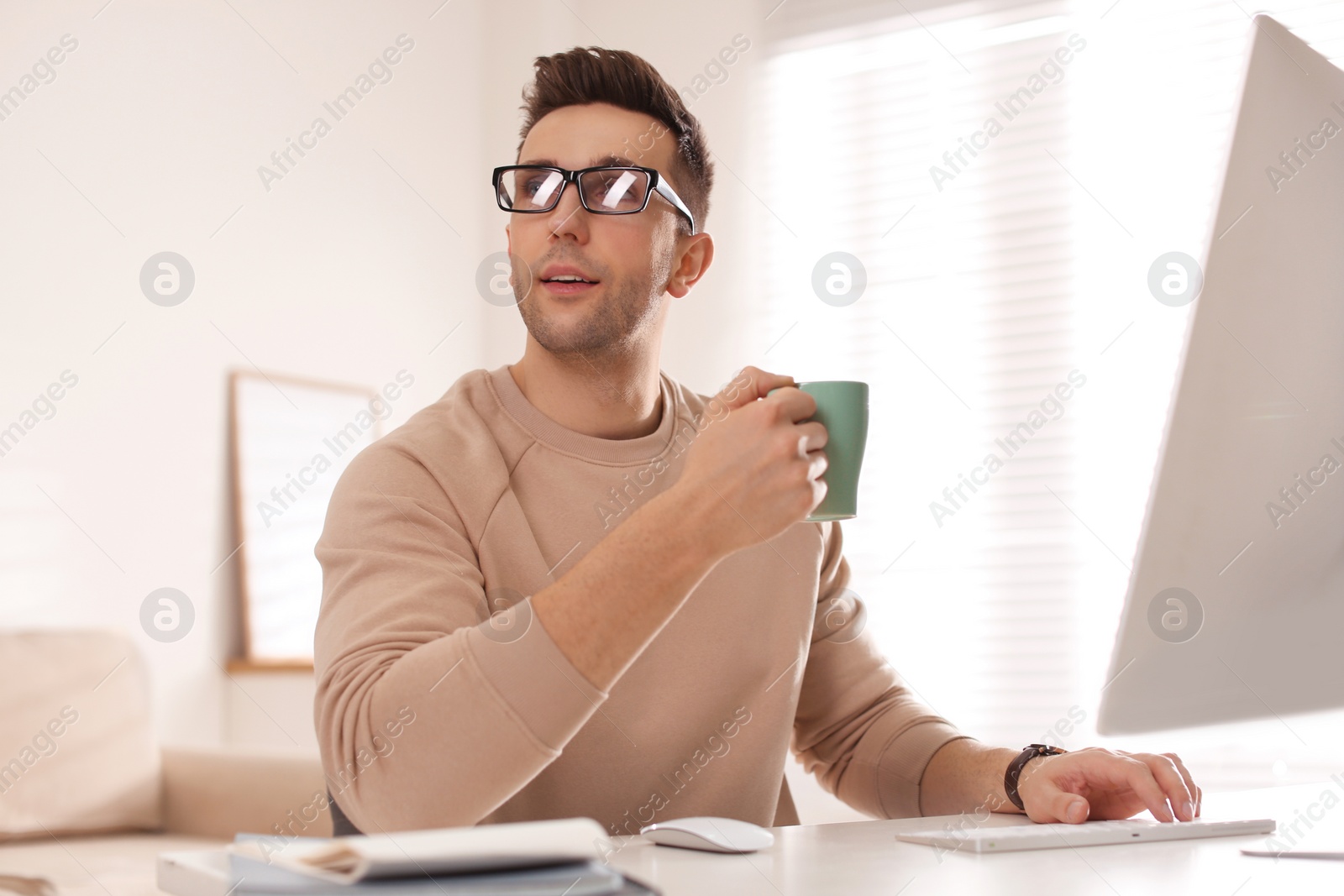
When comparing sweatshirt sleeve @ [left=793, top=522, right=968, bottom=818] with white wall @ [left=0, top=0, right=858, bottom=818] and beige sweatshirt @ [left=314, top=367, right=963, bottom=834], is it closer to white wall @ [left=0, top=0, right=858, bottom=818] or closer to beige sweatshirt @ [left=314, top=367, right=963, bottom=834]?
beige sweatshirt @ [left=314, top=367, right=963, bottom=834]

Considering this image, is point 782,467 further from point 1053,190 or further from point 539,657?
point 1053,190

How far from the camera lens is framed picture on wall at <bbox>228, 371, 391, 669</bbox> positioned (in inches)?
122

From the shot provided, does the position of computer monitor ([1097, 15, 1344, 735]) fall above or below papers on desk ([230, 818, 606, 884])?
above

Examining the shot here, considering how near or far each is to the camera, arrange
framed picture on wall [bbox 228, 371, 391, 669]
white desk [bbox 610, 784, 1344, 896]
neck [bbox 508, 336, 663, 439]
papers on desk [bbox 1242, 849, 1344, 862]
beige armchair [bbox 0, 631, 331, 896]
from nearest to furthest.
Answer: white desk [bbox 610, 784, 1344, 896] < papers on desk [bbox 1242, 849, 1344, 862] < neck [bbox 508, 336, 663, 439] < beige armchair [bbox 0, 631, 331, 896] < framed picture on wall [bbox 228, 371, 391, 669]

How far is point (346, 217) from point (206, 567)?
1.21 metres

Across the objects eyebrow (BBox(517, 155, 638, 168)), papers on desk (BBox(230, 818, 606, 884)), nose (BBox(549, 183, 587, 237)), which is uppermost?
eyebrow (BBox(517, 155, 638, 168))

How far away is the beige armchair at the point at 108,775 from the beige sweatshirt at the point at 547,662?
141 centimetres

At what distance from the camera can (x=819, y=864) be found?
768mm

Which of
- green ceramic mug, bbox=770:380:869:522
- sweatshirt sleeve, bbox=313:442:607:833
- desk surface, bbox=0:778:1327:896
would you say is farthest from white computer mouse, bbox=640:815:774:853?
green ceramic mug, bbox=770:380:869:522

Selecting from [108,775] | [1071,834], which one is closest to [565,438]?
[1071,834]

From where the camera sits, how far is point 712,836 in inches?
32.2

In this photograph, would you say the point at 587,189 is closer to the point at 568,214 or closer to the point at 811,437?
the point at 568,214

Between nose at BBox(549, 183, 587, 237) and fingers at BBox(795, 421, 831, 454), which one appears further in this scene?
nose at BBox(549, 183, 587, 237)

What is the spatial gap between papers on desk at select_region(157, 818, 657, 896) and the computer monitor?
485 mm
